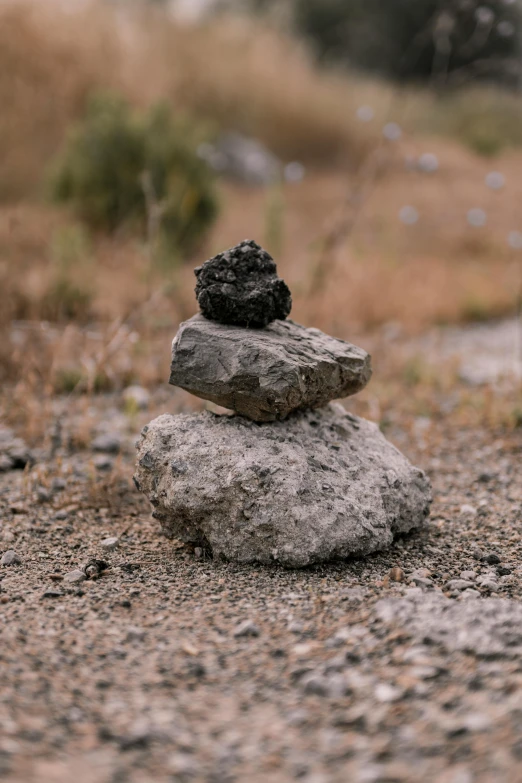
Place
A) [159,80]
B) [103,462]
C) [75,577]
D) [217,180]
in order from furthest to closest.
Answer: [159,80] < [217,180] < [103,462] < [75,577]

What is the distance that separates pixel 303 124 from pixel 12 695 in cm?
1261

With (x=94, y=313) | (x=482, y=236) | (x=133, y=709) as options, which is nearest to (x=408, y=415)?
(x=94, y=313)

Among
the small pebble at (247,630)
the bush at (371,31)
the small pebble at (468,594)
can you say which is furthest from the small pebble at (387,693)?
the bush at (371,31)

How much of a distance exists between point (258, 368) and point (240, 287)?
0.32 meters

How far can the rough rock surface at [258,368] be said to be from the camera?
2318mm

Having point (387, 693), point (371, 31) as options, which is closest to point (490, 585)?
point (387, 693)

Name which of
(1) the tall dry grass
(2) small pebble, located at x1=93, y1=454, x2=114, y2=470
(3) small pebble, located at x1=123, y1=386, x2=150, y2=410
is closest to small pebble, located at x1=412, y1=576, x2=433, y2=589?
(2) small pebble, located at x1=93, y1=454, x2=114, y2=470

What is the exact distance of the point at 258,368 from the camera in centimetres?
232

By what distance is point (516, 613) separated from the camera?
1.81 meters

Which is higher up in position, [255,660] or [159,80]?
[159,80]

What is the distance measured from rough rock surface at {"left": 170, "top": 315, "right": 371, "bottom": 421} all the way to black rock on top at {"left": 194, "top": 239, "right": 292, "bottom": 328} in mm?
43

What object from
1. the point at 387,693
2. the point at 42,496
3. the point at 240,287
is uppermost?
the point at 240,287

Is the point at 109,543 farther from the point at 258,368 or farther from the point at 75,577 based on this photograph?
the point at 258,368

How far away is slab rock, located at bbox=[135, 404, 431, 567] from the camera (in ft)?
7.30
